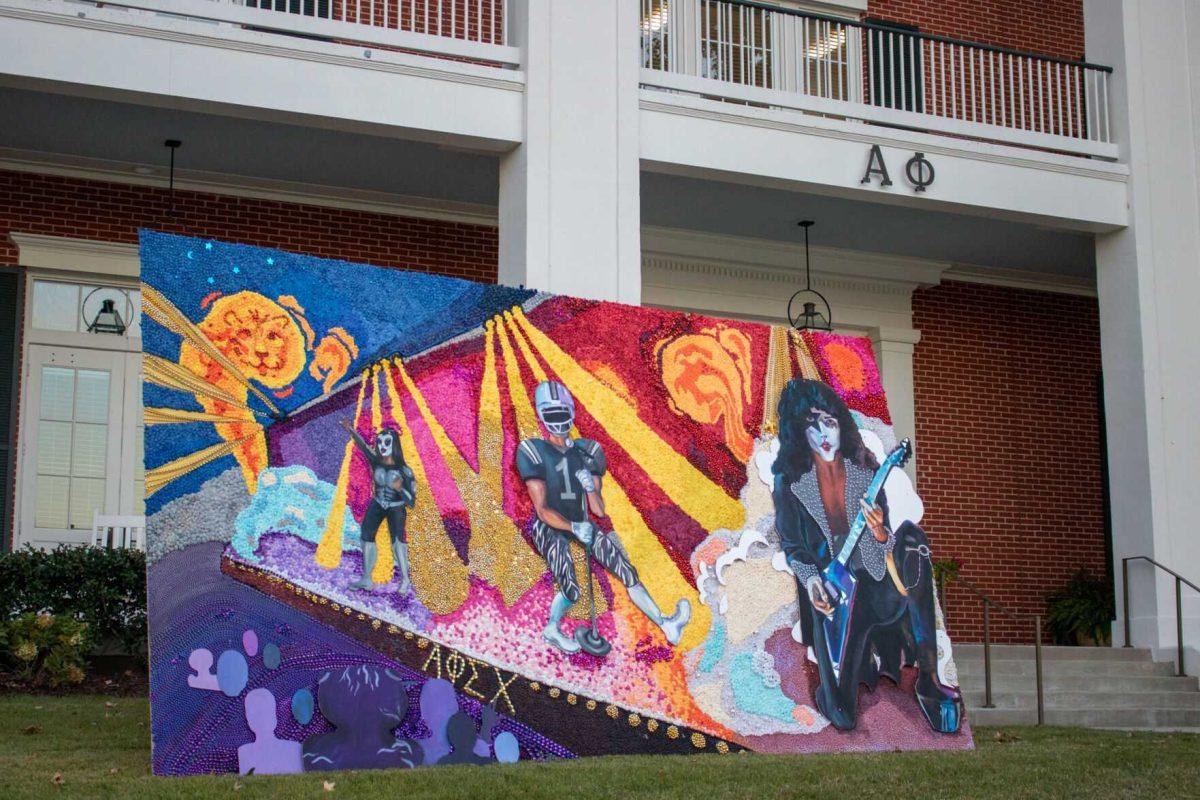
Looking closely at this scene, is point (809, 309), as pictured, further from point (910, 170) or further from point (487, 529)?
point (487, 529)

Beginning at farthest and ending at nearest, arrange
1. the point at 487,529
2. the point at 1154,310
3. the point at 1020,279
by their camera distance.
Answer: the point at 1020,279, the point at 1154,310, the point at 487,529

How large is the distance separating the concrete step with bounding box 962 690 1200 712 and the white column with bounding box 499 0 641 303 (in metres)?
4.17

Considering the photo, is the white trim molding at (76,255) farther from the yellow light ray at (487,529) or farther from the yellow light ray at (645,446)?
the yellow light ray at (487,529)

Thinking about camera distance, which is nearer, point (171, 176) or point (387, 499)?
point (387, 499)

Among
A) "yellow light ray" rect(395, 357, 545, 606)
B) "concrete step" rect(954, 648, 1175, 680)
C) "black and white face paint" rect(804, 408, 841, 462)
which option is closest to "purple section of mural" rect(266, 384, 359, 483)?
"yellow light ray" rect(395, 357, 545, 606)

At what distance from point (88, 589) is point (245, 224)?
12.1 feet

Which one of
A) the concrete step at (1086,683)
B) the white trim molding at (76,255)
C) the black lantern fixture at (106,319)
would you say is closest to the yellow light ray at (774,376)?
the concrete step at (1086,683)

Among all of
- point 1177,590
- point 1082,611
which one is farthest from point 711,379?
point 1082,611

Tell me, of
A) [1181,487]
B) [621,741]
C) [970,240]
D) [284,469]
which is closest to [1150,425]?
[1181,487]

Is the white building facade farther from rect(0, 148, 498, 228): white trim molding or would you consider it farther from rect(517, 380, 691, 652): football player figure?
rect(517, 380, 691, 652): football player figure

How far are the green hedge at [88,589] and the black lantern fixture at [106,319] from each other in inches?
90.8

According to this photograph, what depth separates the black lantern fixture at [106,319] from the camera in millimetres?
13117

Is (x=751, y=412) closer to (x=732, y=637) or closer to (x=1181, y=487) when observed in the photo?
(x=732, y=637)

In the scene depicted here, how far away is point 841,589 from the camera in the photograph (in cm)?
928
